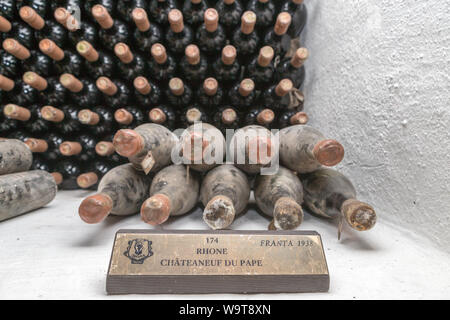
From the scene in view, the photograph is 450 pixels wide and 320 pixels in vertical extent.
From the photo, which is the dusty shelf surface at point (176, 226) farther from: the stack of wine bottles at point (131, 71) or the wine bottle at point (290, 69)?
the wine bottle at point (290, 69)

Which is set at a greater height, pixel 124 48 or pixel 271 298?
pixel 124 48

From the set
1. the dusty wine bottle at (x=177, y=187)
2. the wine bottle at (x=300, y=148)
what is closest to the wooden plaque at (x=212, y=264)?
the dusty wine bottle at (x=177, y=187)

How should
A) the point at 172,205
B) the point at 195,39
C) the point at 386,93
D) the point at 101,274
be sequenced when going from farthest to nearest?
the point at 195,39 < the point at 386,93 < the point at 172,205 < the point at 101,274

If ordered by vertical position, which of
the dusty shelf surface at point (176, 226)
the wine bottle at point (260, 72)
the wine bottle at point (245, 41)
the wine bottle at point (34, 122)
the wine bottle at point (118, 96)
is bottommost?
the dusty shelf surface at point (176, 226)

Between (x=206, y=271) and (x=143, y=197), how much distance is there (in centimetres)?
42

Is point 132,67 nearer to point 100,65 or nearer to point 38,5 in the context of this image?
point 100,65

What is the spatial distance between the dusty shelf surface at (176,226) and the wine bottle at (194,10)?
2.53ft

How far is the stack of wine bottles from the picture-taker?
1.04 meters

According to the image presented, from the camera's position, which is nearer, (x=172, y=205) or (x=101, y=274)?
(x=101, y=274)

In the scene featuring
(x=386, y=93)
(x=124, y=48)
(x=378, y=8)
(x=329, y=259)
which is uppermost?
(x=378, y=8)

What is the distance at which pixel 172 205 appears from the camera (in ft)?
2.37

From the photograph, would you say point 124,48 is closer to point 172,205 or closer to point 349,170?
point 172,205

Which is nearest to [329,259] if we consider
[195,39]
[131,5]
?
[195,39]

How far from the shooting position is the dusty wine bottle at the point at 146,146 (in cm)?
66
